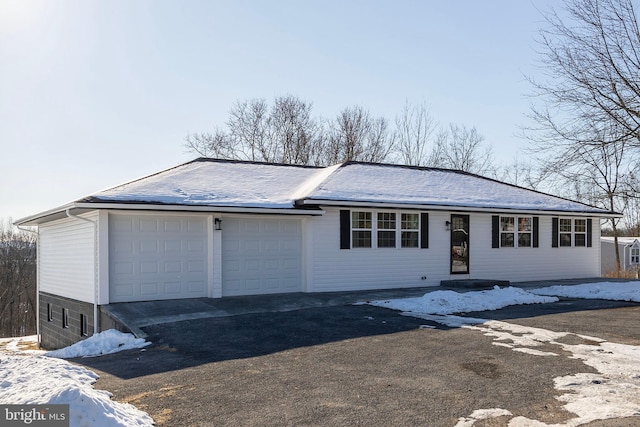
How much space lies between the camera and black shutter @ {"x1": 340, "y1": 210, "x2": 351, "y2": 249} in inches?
564

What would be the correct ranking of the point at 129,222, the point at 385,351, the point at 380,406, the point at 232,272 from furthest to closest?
1. the point at 232,272
2. the point at 129,222
3. the point at 385,351
4. the point at 380,406

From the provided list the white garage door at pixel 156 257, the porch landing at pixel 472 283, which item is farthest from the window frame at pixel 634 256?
the white garage door at pixel 156 257

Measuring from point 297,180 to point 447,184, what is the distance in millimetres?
5508

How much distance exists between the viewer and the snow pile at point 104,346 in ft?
27.5

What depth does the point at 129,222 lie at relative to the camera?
1182cm

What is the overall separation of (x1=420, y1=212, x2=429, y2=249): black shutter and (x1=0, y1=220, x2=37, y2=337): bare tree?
35.6 meters

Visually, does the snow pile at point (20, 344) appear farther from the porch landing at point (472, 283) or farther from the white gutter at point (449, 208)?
the porch landing at point (472, 283)

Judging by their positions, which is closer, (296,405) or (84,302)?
(296,405)

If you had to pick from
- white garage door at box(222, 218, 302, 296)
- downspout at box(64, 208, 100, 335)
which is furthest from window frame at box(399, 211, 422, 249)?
downspout at box(64, 208, 100, 335)

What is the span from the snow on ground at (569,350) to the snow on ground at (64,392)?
9.93ft

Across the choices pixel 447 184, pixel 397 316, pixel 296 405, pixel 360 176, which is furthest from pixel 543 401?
pixel 447 184

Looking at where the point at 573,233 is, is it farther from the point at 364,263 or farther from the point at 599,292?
the point at 364,263

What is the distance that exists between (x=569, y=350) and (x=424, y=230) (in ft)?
27.7

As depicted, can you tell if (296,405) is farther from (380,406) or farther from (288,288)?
(288,288)
